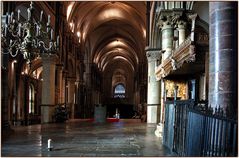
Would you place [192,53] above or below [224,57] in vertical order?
above

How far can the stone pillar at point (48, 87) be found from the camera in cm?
2384

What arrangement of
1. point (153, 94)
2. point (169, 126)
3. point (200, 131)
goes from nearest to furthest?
point (200, 131) → point (169, 126) → point (153, 94)

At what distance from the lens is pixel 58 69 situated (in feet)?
87.3

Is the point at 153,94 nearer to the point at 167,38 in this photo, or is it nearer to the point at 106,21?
the point at 167,38

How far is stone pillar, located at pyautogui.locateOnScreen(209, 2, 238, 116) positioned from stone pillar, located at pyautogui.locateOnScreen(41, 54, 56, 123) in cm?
1748

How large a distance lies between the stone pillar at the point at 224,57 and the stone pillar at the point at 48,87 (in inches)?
688

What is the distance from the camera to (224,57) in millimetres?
7211

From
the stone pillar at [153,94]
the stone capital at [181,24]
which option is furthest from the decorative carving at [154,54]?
the stone capital at [181,24]

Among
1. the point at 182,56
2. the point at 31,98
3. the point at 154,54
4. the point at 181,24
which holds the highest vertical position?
the point at 181,24

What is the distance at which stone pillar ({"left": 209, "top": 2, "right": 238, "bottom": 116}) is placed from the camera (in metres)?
Result: 7.12

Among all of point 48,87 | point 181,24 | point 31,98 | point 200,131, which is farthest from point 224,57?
point 31,98

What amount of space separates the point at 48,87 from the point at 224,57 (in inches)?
715

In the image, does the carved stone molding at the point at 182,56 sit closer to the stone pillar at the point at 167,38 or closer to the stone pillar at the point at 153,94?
the stone pillar at the point at 167,38

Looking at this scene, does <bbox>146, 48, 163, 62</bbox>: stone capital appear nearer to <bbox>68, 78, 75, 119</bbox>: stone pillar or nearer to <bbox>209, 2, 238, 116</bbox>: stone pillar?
<bbox>68, 78, 75, 119</bbox>: stone pillar
